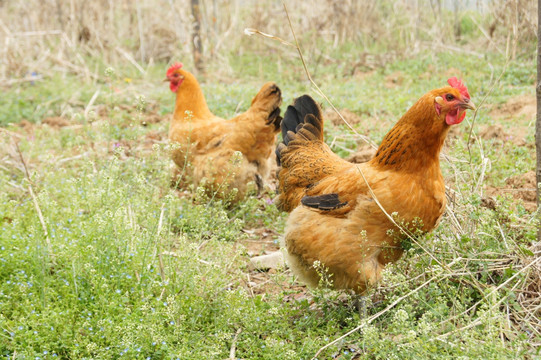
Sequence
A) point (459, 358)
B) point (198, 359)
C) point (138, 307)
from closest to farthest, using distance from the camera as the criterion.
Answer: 1. point (459, 358)
2. point (198, 359)
3. point (138, 307)

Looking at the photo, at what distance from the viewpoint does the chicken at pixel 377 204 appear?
3.22m

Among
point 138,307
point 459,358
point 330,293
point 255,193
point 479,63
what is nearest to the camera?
point 459,358

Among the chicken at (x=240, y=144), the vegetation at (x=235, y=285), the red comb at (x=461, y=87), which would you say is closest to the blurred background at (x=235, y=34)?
the chicken at (x=240, y=144)

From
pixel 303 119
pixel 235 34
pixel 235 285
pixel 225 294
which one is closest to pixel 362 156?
pixel 303 119

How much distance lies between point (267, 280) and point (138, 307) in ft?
4.24

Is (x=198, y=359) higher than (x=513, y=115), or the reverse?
(x=513, y=115)

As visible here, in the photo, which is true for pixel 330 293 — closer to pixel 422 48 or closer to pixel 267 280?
pixel 267 280

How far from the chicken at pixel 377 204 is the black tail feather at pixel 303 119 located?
2.23 feet

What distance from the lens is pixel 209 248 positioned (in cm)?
449

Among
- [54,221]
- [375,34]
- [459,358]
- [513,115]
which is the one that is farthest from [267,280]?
[375,34]

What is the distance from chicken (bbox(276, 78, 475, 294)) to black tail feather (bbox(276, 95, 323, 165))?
678 millimetres

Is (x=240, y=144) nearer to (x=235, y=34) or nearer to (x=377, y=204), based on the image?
(x=377, y=204)

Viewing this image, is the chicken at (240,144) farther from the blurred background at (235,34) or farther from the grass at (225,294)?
the blurred background at (235,34)

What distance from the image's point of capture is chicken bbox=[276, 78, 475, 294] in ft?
10.6
